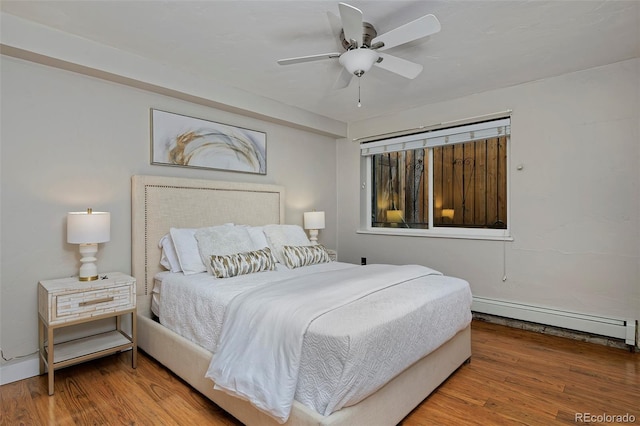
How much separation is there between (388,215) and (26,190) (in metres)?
3.85

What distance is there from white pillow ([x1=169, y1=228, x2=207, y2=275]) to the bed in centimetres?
23

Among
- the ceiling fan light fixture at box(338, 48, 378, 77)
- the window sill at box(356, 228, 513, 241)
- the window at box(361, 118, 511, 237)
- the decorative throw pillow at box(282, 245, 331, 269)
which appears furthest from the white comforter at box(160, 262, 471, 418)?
the window at box(361, 118, 511, 237)

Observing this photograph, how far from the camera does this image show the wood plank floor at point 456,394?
1.92m

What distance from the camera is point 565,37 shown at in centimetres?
246

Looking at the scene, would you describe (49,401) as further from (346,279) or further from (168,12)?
(168,12)

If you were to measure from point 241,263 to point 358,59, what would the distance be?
175 centimetres

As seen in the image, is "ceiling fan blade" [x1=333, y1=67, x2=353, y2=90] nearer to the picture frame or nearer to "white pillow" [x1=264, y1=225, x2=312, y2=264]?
the picture frame

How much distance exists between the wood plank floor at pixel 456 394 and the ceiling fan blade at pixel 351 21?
7.45 feet

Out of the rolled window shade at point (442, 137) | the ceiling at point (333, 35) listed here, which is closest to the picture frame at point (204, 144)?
the ceiling at point (333, 35)

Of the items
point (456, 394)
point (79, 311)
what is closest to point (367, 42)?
point (456, 394)

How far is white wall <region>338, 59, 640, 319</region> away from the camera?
9.38 ft

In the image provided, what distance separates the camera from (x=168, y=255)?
290 centimetres

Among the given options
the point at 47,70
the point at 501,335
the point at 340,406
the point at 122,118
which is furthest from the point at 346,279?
the point at 47,70

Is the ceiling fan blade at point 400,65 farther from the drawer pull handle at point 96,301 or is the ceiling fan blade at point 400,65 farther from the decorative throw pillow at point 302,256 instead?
the drawer pull handle at point 96,301
